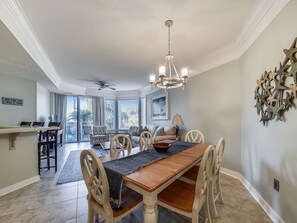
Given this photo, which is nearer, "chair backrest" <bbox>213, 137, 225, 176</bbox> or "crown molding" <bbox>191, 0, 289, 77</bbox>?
"chair backrest" <bbox>213, 137, 225, 176</bbox>

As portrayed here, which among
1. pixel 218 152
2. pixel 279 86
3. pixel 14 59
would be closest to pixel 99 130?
pixel 14 59

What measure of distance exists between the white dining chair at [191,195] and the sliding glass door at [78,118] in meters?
6.57

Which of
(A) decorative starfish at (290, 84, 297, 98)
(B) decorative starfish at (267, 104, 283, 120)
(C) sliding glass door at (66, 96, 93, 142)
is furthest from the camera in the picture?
(C) sliding glass door at (66, 96, 93, 142)

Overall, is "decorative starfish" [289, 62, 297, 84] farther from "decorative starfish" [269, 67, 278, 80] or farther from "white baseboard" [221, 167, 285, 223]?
"white baseboard" [221, 167, 285, 223]

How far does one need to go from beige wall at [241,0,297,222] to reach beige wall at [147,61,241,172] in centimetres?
24

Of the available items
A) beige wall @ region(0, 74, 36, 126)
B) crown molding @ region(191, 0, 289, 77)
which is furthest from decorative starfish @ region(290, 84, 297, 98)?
beige wall @ region(0, 74, 36, 126)

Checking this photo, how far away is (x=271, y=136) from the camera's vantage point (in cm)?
183

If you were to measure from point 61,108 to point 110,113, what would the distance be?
2.38 metres

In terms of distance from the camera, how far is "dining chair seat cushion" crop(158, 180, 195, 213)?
1323 mm

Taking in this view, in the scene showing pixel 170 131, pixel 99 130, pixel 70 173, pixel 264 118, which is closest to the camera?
pixel 264 118

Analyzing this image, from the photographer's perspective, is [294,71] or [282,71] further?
[282,71]

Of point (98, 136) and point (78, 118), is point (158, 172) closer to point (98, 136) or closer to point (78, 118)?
point (98, 136)

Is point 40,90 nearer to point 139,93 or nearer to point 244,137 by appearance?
point 139,93

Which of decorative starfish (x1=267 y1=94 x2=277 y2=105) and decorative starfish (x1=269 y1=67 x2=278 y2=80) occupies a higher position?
decorative starfish (x1=269 y1=67 x2=278 y2=80)
